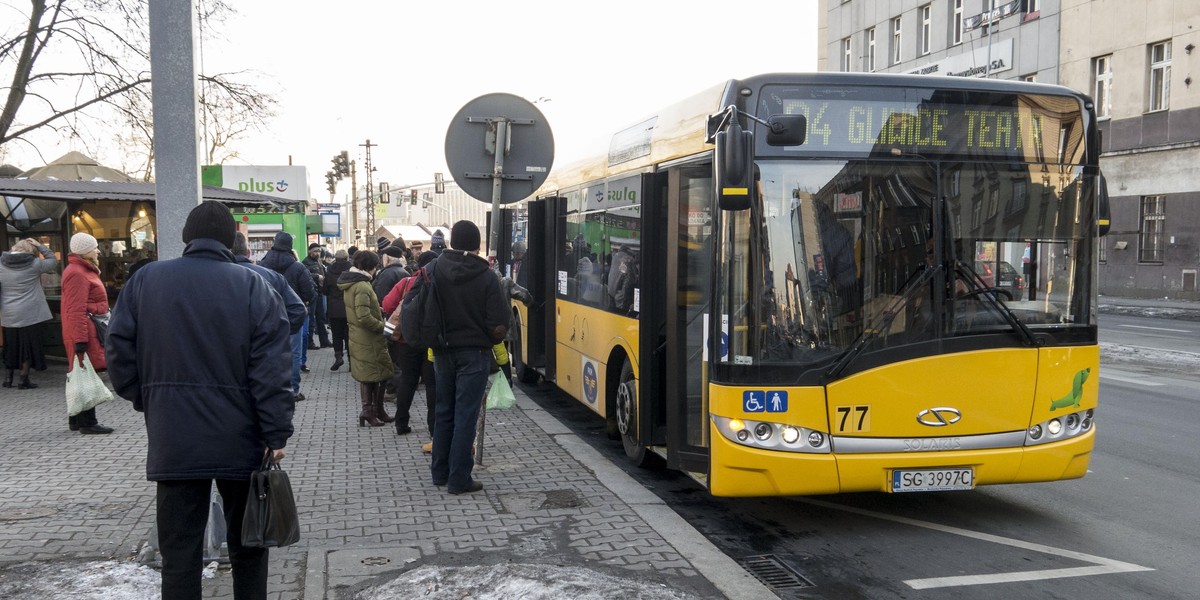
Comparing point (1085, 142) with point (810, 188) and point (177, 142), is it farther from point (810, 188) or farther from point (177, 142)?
point (177, 142)

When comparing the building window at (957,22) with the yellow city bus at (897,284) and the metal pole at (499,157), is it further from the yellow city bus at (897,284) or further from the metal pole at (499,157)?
the yellow city bus at (897,284)

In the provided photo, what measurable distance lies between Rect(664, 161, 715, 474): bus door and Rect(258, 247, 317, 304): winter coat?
5700 mm

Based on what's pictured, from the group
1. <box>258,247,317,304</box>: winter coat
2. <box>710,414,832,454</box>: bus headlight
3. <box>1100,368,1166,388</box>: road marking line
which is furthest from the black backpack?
<box>1100,368,1166,388</box>: road marking line

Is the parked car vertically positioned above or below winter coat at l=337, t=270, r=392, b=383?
above

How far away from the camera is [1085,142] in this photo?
20.3 ft

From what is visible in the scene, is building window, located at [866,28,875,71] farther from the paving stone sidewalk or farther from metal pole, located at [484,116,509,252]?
metal pole, located at [484,116,509,252]

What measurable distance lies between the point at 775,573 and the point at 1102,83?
34.5m

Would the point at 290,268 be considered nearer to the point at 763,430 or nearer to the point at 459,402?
the point at 459,402

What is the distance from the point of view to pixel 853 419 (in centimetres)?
584

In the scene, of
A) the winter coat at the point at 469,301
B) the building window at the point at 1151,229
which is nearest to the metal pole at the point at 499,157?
the winter coat at the point at 469,301

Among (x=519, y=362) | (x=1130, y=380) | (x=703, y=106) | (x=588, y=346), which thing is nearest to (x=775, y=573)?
(x=703, y=106)

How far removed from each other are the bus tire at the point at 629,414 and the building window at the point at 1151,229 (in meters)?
30.1

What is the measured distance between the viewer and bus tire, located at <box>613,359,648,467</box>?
7758mm

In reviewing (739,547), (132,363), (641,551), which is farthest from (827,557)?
(132,363)
